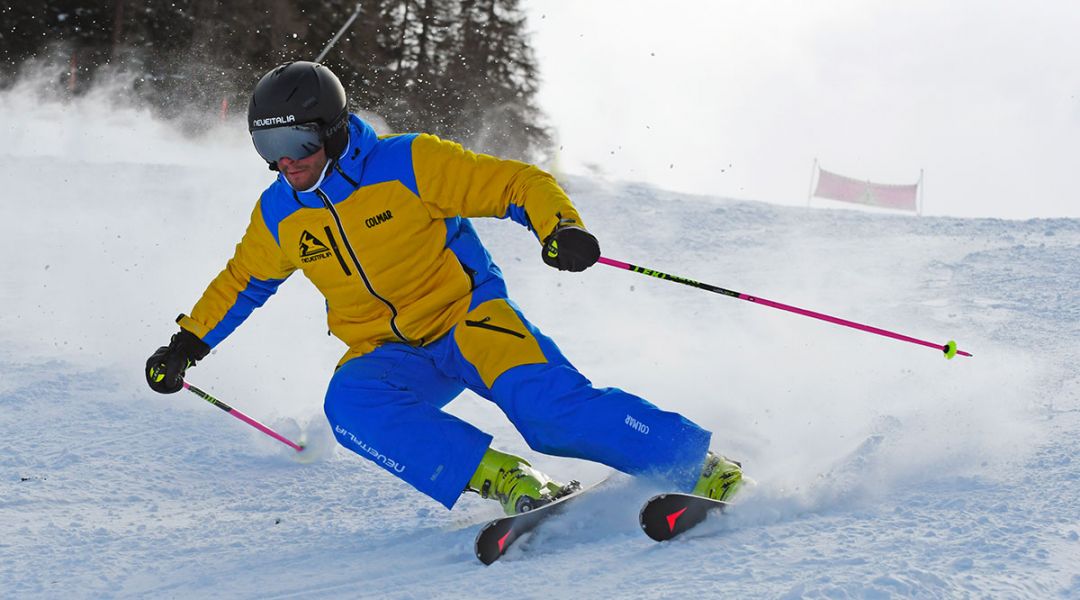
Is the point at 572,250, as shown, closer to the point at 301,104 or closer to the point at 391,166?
the point at 391,166

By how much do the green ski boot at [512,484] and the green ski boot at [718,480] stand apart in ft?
1.32

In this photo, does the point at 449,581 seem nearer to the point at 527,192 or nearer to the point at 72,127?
the point at 527,192

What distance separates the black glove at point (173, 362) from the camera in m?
3.56

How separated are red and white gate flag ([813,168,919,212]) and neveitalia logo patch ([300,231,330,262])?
43.5 feet

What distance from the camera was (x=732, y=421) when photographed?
4.01 metres

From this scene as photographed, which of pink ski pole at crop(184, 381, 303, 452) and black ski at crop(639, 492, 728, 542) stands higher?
black ski at crop(639, 492, 728, 542)

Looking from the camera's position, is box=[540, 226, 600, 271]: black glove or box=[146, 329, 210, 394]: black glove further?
box=[146, 329, 210, 394]: black glove

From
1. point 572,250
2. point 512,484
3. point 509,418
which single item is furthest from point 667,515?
point 572,250

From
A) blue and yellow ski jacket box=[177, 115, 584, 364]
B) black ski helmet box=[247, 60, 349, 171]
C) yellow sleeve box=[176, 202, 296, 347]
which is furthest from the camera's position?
yellow sleeve box=[176, 202, 296, 347]

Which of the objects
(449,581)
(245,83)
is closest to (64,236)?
(449,581)

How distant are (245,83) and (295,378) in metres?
16.9

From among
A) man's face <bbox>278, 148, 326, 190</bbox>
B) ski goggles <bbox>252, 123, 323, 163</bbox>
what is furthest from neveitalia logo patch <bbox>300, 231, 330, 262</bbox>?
ski goggles <bbox>252, 123, 323, 163</bbox>

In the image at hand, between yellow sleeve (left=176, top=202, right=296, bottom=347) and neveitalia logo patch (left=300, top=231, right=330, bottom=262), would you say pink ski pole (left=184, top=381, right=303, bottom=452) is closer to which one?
yellow sleeve (left=176, top=202, right=296, bottom=347)

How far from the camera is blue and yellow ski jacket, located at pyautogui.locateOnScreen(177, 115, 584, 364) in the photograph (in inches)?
125
